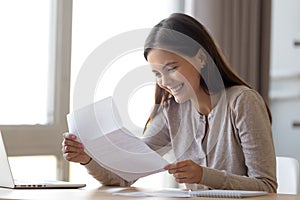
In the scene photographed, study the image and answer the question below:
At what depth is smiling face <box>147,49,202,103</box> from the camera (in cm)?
187

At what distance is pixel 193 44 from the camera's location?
6.35 ft

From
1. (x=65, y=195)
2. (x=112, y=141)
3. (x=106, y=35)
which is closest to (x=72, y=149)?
(x=112, y=141)

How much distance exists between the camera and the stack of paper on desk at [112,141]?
5.55ft

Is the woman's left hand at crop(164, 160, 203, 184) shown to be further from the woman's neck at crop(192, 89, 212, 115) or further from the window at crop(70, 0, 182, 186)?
the window at crop(70, 0, 182, 186)

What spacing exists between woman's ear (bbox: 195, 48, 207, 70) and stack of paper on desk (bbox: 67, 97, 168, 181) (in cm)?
35

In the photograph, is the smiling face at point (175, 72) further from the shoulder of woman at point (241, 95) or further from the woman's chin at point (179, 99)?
the shoulder of woman at point (241, 95)

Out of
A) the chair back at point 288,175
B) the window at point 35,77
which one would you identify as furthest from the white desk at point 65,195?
the window at point 35,77

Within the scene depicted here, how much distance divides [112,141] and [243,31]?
5.15 ft

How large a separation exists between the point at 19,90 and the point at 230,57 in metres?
1.04

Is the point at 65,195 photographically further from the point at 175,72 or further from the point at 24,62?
the point at 24,62

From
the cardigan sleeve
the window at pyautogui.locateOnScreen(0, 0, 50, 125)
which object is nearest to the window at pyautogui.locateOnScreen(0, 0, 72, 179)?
the window at pyautogui.locateOnScreen(0, 0, 50, 125)

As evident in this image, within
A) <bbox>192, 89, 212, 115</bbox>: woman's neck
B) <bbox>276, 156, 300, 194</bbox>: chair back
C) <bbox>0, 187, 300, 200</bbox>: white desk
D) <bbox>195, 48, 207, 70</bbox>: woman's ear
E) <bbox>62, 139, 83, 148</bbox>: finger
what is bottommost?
<bbox>276, 156, 300, 194</bbox>: chair back

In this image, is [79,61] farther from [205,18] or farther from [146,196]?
[146,196]

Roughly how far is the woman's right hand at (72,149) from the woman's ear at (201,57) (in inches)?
17.2
